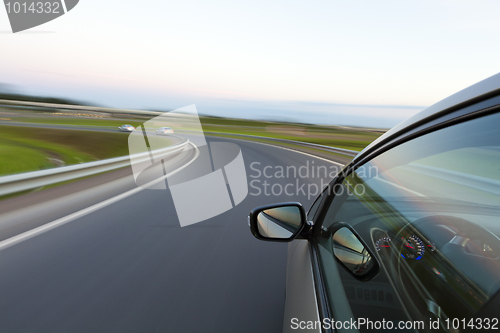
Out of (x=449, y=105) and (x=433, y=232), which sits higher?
(x=449, y=105)

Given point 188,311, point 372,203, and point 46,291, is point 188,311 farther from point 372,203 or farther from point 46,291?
point 372,203

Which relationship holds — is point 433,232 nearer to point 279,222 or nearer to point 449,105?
point 449,105

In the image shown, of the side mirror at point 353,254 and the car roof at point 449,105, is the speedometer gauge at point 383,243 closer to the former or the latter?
the side mirror at point 353,254

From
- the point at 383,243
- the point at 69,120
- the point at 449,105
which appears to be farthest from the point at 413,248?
the point at 69,120

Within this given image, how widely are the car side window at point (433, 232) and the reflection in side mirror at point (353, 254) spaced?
36 millimetres

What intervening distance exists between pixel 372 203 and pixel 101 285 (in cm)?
291

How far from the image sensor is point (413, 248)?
1297 millimetres

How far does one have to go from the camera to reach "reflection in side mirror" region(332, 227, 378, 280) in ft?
4.62

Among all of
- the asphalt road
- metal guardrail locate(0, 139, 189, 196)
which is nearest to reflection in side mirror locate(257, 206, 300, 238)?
the asphalt road

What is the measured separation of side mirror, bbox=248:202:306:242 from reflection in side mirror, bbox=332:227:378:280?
326mm

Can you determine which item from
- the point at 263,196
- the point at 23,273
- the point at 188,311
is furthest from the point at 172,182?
the point at 188,311

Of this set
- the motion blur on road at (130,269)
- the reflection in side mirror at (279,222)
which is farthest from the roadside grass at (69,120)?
the reflection in side mirror at (279,222)

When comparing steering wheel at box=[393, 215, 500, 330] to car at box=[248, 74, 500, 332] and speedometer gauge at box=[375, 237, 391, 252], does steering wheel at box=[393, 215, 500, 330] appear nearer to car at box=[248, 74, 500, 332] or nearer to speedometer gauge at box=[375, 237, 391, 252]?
car at box=[248, 74, 500, 332]

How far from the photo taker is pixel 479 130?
1044 millimetres
